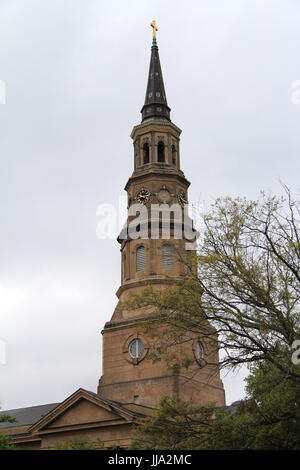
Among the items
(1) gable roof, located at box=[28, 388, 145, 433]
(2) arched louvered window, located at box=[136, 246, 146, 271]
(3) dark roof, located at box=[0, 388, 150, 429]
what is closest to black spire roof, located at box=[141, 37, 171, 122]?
(2) arched louvered window, located at box=[136, 246, 146, 271]

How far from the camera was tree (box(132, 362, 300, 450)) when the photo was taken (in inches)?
869

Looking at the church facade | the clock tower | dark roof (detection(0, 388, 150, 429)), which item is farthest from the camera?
dark roof (detection(0, 388, 150, 429))

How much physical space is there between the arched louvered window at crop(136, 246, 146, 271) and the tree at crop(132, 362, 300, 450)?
23.7 meters

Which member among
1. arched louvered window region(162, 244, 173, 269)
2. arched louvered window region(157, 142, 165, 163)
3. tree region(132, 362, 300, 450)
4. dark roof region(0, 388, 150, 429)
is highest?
arched louvered window region(157, 142, 165, 163)

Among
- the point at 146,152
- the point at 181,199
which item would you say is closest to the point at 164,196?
the point at 181,199

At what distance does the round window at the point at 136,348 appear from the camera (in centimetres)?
4450

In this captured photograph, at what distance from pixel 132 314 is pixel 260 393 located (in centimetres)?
2351

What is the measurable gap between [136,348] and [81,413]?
608cm

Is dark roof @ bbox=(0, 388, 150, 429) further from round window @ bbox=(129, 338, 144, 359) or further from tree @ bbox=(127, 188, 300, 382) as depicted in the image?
tree @ bbox=(127, 188, 300, 382)

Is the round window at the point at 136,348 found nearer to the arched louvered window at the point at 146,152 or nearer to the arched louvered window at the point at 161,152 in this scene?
the arched louvered window at the point at 146,152

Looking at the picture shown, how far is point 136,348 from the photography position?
44.9 metres

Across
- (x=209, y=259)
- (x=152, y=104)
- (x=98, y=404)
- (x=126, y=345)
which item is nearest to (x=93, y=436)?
(x=98, y=404)

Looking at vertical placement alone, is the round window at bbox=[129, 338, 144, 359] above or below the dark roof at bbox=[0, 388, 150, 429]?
above
